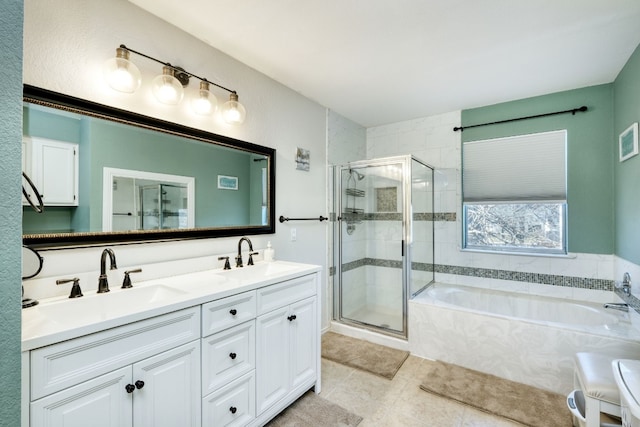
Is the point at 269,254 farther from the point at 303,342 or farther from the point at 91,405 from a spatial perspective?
the point at 91,405

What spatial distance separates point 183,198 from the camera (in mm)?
1902

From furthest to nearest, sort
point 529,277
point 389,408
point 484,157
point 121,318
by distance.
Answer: point 484,157 < point 529,277 < point 389,408 < point 121,318

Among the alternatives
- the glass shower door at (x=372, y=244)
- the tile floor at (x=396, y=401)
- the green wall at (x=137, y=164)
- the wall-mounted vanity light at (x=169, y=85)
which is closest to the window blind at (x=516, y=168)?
the glass shower door at (x=372, y=244)

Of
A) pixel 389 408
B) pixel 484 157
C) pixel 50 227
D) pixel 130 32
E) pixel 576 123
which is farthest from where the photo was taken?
pixel 484 157

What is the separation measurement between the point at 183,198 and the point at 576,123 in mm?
3450

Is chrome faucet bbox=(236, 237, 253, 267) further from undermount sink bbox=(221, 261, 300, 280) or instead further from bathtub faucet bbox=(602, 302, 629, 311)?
bathtub faucet bbox=(602, 302, 629, 311)

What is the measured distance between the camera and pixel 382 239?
3.35 meters

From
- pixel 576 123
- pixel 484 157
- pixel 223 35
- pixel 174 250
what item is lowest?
pixel 174 250

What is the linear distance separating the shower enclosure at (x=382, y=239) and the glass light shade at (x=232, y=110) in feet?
4.68

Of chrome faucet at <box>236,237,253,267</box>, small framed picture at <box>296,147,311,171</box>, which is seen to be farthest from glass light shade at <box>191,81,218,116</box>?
small framed picture at <box>296,147,311,171</box>

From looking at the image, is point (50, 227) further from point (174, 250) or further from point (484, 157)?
point (484, 157)

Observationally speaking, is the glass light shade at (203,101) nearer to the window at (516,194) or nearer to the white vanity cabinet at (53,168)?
the white vanity cabinet at (53,168)

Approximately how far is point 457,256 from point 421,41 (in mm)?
2282

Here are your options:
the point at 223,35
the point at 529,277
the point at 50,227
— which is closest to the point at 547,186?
the point at 529,277
